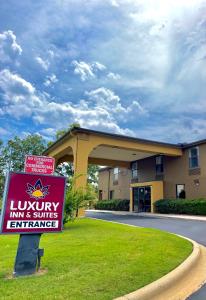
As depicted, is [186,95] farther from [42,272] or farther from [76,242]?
[42,272]

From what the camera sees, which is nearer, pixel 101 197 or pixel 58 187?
pixel 58 187

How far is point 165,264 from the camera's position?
501 centimetres

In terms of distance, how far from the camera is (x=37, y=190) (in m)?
4.76

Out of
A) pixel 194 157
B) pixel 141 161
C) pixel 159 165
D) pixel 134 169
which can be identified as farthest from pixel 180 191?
pixel 134 169

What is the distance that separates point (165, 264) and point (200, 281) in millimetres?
685

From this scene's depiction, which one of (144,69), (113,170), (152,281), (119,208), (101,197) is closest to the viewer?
(152,281)

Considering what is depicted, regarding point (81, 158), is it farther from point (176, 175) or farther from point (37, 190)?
point (37, 190)

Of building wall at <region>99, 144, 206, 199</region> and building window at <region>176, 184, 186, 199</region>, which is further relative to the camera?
building window at <region>176, 184, 186, 199</region>

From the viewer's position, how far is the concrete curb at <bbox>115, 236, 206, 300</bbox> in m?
3.70

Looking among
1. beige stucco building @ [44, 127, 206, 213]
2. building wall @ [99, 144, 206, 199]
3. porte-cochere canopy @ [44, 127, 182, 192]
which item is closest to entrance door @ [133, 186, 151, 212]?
beige stucco building @ [44, 127, 206, 213]

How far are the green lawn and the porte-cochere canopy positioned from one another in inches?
270

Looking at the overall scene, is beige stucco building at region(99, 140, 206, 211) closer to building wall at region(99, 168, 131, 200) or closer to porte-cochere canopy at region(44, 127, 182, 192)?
building wall at region(99, 168, 131, 200)

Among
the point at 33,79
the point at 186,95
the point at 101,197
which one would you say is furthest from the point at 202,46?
the point at 101,197

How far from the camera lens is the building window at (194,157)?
21734mm
